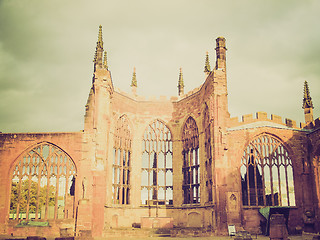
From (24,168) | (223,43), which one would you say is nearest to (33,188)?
(24,168)

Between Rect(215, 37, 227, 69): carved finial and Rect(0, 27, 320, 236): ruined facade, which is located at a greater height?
Rect(215, 37, 227, 69): carved finial

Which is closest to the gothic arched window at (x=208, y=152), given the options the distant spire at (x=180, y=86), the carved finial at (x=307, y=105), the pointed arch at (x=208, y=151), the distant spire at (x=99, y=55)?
the pointed arch at (x=208, y=151)

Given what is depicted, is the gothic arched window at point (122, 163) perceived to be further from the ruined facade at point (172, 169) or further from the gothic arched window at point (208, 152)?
the gothic arched window at point (208, 152)

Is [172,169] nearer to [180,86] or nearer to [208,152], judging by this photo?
[208,152]

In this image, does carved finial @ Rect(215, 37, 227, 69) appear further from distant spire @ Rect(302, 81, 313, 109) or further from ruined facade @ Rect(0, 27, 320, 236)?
distant spire @ Rect(302, 81, 313, 109)

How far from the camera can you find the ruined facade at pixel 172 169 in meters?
27.2

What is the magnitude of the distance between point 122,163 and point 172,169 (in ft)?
18.0

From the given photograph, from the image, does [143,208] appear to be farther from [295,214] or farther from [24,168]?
[295,214]

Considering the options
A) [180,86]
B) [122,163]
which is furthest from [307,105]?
[122,163]

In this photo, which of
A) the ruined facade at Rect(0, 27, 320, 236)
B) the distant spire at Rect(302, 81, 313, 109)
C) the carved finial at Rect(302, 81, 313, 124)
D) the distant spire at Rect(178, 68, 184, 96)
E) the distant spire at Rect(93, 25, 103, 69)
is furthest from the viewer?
the distant spire at Rect(178, 68, 184, 96)

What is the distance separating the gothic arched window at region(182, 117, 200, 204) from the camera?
33531 millimetres

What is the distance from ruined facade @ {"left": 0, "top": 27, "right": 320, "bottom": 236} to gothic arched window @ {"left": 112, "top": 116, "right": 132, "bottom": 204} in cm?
10

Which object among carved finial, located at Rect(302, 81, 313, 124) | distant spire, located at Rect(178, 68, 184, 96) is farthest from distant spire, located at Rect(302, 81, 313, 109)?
distant spire, located at Rect(178, 68, 184, 96)

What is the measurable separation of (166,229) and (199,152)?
8361mm
